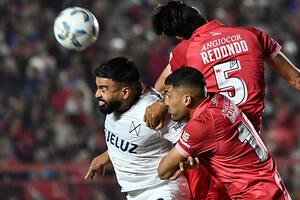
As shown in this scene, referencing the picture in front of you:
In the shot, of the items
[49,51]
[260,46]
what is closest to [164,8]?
[260,46]

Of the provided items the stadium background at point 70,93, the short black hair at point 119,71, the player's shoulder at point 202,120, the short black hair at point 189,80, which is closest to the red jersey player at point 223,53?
the short black hair at point 119,71

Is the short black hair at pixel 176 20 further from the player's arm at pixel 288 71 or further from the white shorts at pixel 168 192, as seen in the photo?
the white shorts at pixel 168 192

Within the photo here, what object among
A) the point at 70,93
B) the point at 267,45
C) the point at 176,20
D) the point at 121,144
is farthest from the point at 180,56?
the point at 70,93

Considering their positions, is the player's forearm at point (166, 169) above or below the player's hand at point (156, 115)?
below

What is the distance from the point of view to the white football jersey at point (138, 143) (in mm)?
6070

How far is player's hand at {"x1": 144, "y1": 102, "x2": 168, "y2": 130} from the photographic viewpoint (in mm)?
5805

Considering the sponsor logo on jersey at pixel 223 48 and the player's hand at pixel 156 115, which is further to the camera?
the sponsor logo on jersey at pixel 223 48

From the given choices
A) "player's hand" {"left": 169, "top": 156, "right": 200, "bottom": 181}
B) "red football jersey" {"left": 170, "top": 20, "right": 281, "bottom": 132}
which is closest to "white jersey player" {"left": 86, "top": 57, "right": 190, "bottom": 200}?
"red football jersey" {"left": 170, "top": 20, "right": 281, "bottom": 132}

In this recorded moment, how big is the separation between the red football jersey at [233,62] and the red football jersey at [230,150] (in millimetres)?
615

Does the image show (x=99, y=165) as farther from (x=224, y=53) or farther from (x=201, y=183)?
(x=224, y=53)

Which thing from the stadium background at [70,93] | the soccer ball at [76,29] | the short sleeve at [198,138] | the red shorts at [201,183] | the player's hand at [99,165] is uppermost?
the soccer ball at [76,29]

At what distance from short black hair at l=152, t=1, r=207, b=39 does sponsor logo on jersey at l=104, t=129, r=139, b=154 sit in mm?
830

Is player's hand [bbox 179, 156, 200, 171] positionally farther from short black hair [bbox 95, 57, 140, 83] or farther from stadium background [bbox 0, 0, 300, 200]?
stadium background [bbox 0, 0, 300, 200]

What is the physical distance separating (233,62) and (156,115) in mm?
763
